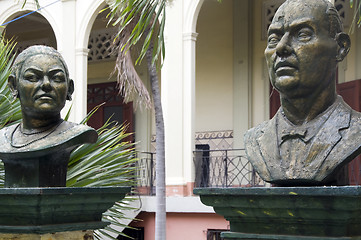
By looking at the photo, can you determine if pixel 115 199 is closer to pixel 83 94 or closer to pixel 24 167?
pixel 24 167

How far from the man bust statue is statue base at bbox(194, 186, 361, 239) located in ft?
1.25

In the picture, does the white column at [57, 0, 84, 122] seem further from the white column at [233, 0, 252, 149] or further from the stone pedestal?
the stone pedestal

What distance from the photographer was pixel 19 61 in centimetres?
418

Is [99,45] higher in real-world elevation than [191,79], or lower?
higher

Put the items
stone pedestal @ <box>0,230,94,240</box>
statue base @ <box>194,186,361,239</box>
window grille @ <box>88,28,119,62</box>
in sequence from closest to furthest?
statue base @ <box>194,186,361,239</box> → stone pedestal @ <box>0,230,94,240</box> → window grille @ <box>88,28,119,62</box>

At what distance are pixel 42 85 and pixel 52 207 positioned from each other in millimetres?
791

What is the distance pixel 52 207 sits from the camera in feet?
12.2

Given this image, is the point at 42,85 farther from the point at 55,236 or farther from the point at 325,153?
the point at 325,153

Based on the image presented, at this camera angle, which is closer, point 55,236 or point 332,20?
point 332,20

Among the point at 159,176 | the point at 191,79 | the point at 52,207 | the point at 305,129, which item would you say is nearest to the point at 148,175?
the point at 191,79

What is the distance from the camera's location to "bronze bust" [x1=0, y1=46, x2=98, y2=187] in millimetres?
4043

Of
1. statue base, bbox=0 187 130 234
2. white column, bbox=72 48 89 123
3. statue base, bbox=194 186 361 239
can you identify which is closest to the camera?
statue base, bbox=194 186 361 239

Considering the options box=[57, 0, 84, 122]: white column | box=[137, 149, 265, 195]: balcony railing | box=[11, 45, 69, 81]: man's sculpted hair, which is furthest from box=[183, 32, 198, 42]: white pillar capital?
box=[11, 45, 69, 81]: man's sculpted hair

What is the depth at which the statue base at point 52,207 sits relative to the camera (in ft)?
12.0
